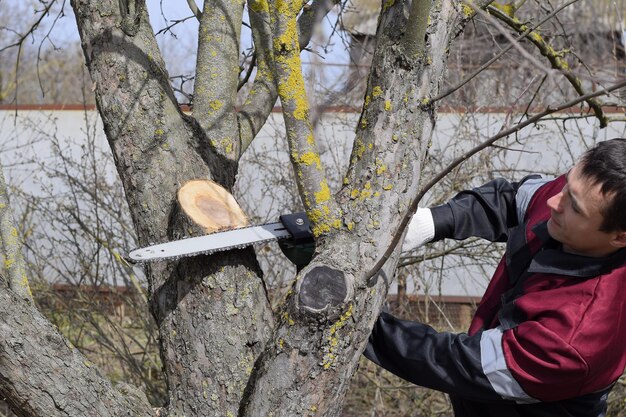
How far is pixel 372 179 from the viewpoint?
173 cm

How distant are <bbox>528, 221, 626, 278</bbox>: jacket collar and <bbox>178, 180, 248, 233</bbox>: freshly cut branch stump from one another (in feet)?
2.70

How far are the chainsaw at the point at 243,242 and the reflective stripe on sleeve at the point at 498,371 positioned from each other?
539 mm

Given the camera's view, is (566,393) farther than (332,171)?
No

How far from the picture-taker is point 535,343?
1734 mm

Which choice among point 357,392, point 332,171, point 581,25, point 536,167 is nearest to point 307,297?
point 332,171

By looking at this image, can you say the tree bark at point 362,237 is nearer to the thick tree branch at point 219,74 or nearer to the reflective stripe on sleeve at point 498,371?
the reflective stripe on sleeve at point 498,371

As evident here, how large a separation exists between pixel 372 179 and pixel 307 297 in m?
0.34

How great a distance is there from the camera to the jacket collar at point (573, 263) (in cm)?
182

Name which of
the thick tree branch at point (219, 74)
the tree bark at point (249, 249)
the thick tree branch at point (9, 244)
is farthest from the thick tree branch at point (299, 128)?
the thick tree branch at point (9, 244)

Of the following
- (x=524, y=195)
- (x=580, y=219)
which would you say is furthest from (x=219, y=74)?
(x=580, y=219)

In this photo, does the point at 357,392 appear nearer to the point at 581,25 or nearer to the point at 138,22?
the point at 138,22

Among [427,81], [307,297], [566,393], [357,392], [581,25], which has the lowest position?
[357,392]

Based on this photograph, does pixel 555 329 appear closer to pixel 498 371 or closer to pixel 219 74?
pixel 498 371

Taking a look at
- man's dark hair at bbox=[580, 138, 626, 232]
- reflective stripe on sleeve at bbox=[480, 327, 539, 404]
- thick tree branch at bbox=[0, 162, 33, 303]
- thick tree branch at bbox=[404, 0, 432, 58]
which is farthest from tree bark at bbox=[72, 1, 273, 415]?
man's dark hair at bbox=[580, 138, 626, 232]
